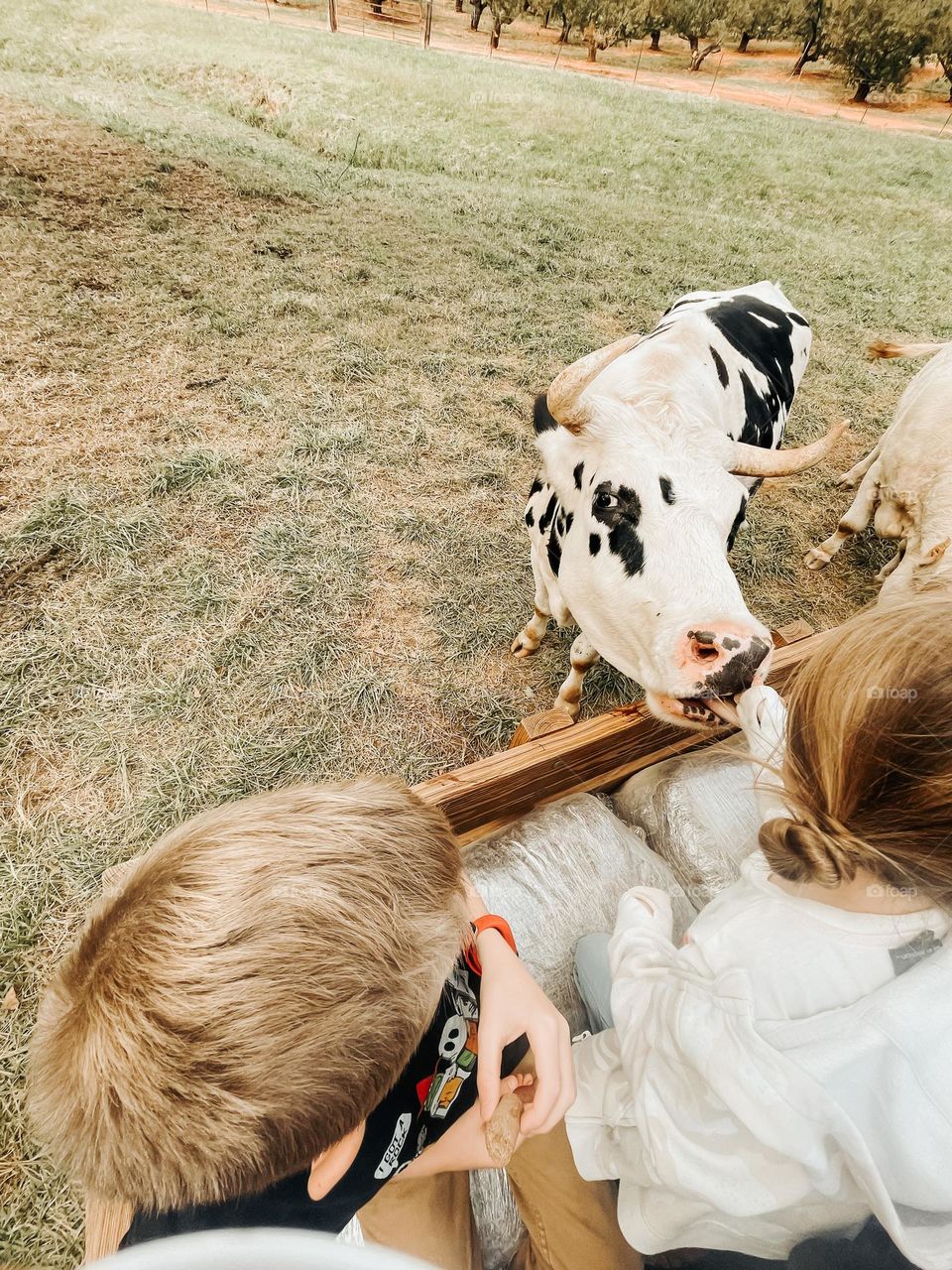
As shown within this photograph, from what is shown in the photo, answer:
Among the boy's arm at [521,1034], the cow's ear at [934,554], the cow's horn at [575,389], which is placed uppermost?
the cow's horn at [575,389]

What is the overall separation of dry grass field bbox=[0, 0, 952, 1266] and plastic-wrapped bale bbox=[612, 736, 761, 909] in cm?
89

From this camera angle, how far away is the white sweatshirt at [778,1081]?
63 cm

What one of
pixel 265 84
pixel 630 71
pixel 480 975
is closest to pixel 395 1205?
pixel 480 975

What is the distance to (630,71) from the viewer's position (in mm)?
13062

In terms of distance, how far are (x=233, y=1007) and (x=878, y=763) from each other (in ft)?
2.84

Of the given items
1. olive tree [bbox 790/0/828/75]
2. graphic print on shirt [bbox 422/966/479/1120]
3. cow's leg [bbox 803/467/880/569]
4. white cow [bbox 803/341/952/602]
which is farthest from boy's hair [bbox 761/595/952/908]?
olive tree [bbox 790/0/828/75]

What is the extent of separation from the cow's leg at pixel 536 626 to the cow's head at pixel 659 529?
59cm

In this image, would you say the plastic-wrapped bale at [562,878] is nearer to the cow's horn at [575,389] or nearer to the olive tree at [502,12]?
the cow's horn at [575,389]

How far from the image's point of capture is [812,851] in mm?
856

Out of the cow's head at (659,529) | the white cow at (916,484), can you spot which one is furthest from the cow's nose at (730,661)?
the white cow at (916,484)

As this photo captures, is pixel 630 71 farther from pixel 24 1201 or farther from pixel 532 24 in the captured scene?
pixel 24 1201

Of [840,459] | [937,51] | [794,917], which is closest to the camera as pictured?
[794,917]

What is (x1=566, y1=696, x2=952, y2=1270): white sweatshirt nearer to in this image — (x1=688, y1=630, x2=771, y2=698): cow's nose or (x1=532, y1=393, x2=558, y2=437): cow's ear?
(x1=688, y1=630, x2=771, y2=698): cow's nose

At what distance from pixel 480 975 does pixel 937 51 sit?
18.4 meters
